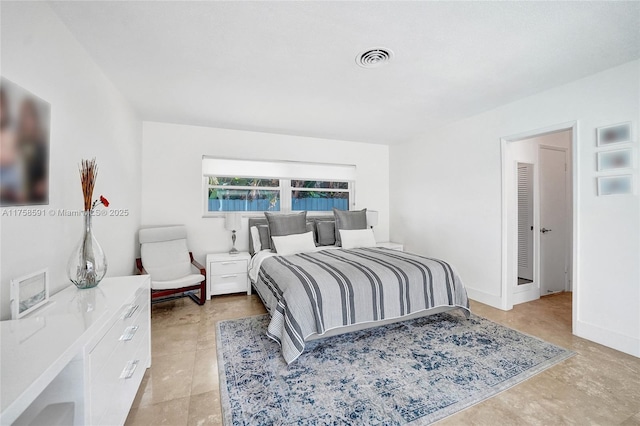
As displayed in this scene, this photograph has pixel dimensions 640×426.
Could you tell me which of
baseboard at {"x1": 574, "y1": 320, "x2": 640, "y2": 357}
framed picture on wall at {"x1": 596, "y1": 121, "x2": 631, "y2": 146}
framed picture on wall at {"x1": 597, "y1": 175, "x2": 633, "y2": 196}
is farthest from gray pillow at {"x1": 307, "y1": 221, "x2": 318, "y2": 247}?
framed picture on wall at {"x1": 596, "y1": 121, "x2": 631, "y2": 146}

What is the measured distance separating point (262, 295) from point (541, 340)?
2.84 metres

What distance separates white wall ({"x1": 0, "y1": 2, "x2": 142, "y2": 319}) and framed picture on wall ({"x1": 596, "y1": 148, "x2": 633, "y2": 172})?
4316mm

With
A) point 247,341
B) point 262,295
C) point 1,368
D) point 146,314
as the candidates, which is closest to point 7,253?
point 1,368

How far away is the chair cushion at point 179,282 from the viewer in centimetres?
317

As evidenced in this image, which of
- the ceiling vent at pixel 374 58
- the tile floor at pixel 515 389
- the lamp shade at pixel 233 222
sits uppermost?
the ceiling vent at pixel 374 58

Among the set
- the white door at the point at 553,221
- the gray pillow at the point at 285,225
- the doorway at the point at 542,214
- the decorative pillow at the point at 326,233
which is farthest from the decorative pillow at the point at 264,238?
the white door at the point at 553,221

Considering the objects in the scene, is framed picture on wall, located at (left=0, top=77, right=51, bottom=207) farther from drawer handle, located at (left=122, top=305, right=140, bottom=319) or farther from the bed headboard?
the bed headboard

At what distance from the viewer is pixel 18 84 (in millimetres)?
1388

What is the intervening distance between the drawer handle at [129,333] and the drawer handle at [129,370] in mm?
149

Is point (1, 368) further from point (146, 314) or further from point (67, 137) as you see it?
Result: point (67, 137)

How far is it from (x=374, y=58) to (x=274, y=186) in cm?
286

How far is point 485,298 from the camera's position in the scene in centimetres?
362

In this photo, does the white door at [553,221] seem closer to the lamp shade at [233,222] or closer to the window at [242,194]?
the window at [242,194]

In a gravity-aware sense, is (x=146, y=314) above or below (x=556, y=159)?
below
